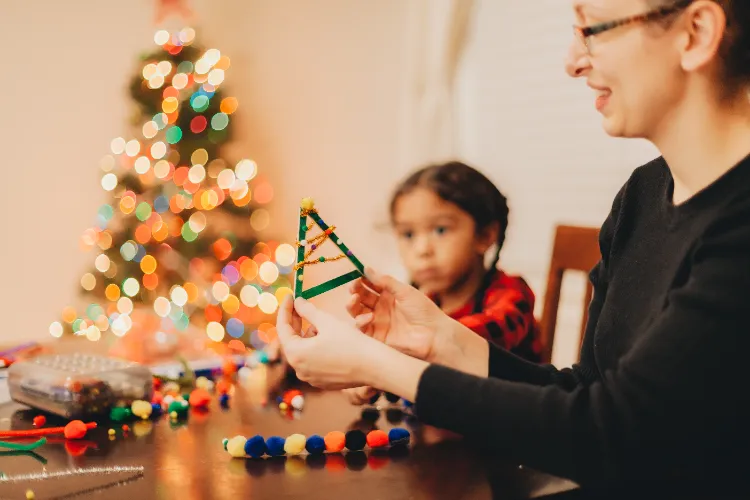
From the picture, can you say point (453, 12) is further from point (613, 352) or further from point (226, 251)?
point (613, 352)

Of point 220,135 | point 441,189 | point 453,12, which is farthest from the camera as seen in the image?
point 220,135

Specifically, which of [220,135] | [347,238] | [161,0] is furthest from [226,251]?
[161,0]

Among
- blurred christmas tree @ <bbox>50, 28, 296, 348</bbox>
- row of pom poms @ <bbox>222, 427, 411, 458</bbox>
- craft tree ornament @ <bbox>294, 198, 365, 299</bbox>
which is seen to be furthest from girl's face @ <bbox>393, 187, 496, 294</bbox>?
blurred christmas tree @ <bbox>50, 28, 296, 348</bbox>

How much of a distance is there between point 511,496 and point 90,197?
3.34 m

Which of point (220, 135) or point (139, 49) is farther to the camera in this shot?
point (139, 49)

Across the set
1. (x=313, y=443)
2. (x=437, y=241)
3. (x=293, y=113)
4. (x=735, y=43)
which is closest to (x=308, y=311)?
(x=313, y=443)

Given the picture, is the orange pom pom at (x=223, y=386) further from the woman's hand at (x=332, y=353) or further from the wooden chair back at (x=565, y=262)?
the wooden chair back at (x=565, y=262)

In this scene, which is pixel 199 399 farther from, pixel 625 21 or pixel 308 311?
pixel 625 21

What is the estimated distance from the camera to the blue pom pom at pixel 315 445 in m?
0.88

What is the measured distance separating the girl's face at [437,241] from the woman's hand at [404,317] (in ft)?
1.86

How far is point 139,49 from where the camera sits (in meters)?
3.64

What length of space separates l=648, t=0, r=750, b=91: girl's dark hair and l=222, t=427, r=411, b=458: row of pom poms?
0.58 m

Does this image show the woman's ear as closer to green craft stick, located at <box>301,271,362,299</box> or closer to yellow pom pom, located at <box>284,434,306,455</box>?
green craft stick, located at <box>301,271,362,299</box>

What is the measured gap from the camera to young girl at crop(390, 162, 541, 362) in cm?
167
